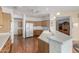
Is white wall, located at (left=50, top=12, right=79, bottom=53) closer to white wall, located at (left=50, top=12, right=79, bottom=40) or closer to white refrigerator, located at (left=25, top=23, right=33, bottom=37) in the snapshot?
white wall, located at (left=50, top=12, right=79, bottom=40)

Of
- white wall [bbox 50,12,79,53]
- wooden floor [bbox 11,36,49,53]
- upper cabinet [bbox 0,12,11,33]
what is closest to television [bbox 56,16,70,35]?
white wall [bbox 50,12,79,53]

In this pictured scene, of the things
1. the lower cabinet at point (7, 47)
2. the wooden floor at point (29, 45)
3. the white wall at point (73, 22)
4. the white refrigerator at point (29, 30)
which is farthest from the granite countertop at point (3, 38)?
the white wall at point (73, 22)

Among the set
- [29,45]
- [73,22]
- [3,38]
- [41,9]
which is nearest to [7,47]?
[3,38]

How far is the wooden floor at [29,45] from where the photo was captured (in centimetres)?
138

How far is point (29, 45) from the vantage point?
1441 mm

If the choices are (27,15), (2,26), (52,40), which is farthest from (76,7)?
(2,26)

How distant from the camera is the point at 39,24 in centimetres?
149

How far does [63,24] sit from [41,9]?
404mm

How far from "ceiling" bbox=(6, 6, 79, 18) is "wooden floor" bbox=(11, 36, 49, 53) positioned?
1.26ft

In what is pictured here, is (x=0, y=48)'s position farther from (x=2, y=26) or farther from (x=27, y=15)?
(x=27, y=15)

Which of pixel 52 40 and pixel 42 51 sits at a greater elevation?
pixel 52 40

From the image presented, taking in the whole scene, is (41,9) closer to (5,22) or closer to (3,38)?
(5,22)

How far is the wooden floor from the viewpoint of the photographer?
4.52 ft
